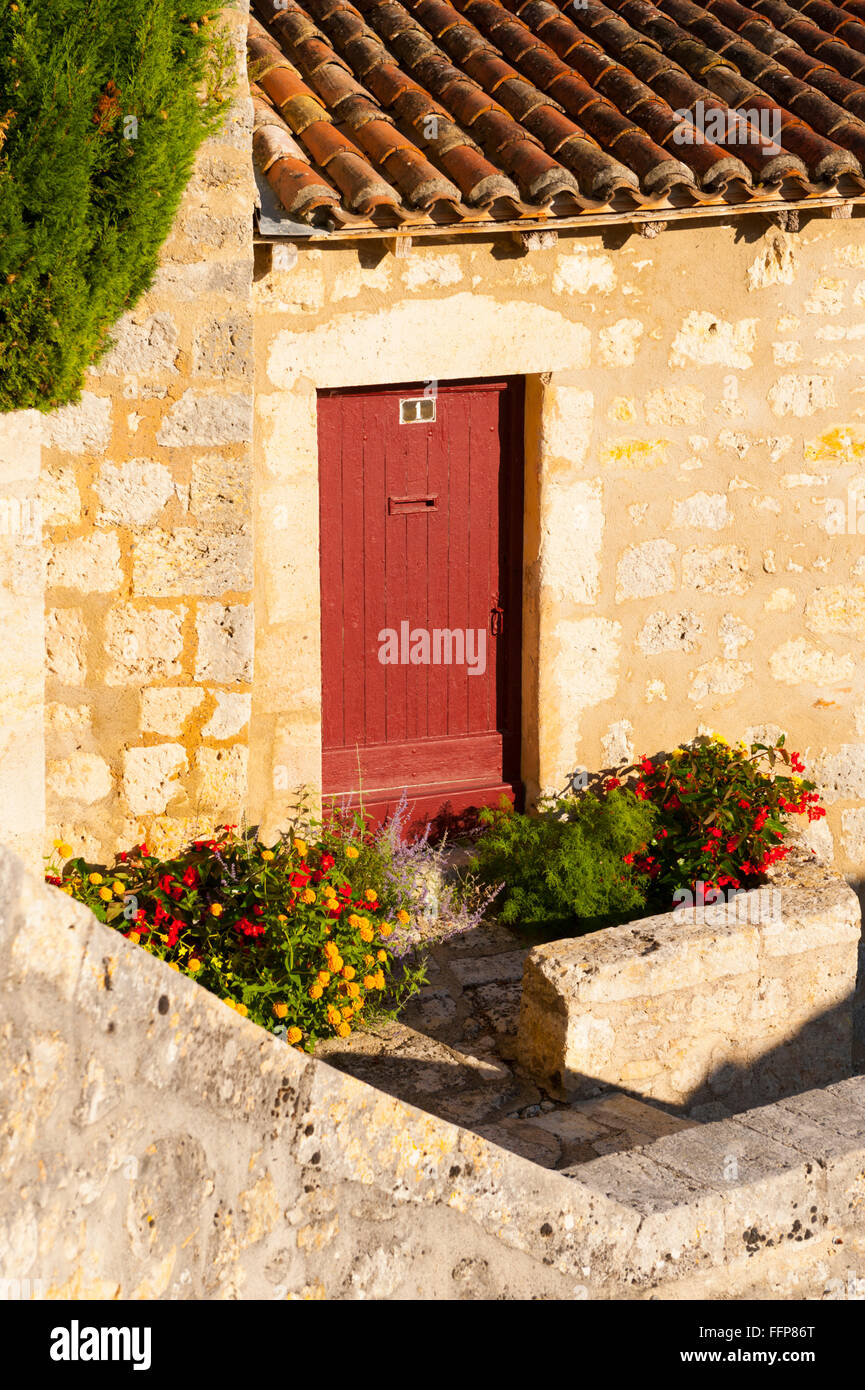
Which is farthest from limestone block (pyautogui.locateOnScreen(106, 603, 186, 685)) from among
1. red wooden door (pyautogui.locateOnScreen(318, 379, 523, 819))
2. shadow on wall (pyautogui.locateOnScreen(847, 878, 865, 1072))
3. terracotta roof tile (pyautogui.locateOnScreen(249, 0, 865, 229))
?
shadow on wall (pyautogui.locateOnScreen(847, 878, 865, 1072))

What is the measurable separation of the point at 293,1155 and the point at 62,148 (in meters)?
2.99

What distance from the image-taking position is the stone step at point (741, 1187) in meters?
3.21

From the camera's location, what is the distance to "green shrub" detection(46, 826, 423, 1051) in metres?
4.85

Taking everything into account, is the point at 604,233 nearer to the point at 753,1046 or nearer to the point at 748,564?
the point at 748,564

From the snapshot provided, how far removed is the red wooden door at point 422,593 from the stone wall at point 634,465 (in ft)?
0.55

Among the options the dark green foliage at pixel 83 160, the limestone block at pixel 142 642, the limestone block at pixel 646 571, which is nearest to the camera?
the dark green foliage at pixel 83 160

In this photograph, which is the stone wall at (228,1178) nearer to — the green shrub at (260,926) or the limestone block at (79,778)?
the green shrub at (260,926)

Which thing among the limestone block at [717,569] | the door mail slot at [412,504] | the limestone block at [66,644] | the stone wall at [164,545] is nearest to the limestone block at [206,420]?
the stone wall at [164,545]

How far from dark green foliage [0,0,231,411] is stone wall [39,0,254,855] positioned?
6.8 inches

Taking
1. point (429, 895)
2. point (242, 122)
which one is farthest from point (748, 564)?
point (242, 122)

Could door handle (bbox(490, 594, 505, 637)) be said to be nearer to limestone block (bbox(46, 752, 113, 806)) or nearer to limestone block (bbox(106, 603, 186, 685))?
limestone block (bbox(106, 603, 186, 685))

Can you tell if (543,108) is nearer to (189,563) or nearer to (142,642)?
(189,563)

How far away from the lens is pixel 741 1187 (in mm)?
3416

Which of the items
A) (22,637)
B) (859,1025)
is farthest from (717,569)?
(22,637)
